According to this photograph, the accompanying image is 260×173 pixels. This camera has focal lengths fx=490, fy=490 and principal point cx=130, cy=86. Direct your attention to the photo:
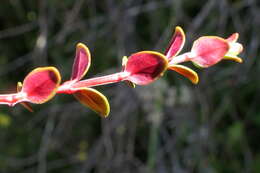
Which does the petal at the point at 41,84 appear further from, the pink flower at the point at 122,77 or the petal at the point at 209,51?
the petal at the point at 209,51

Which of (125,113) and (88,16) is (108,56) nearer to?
(88,16)

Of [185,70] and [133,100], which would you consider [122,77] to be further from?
[133,100]

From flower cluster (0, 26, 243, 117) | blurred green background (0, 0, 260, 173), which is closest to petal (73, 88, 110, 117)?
flower cluster (0, 26, 243, 117)

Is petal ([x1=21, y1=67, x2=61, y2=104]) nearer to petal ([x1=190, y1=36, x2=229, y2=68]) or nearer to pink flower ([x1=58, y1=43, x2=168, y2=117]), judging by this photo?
pink flower ([x1=58, y1=43, x2=168, y2=117])

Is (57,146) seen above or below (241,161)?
above

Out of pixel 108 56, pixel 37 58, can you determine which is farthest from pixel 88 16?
pixel 37 58

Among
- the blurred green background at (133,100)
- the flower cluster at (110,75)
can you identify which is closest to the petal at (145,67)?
the flower cluster at (110,75)
